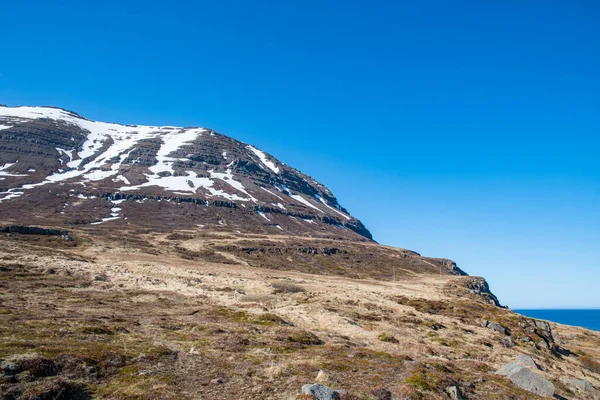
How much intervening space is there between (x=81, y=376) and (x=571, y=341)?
66545mm

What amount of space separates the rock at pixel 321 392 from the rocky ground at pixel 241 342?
4.3 inches

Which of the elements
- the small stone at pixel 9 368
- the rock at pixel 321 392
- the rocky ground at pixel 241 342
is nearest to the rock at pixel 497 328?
the rocky ground at pixel 241 342

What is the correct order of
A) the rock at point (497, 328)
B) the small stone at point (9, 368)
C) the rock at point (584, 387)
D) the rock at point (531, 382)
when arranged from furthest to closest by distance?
1. the rock at point (497, 328)
2. the rock at point (584, 387)
3. the rock at point (531, 382)
4. the small stone at point (9, 368)

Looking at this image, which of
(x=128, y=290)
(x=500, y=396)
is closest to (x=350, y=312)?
(x=500, y=396)

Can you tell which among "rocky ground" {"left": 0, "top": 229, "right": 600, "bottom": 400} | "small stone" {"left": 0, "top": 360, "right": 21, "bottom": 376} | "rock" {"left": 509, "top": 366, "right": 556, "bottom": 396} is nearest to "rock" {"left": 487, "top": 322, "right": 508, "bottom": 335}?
"rocky ground" {"left": 0, "top": 229, "right": 600, "bottom": 400}

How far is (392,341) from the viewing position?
95.9 ft

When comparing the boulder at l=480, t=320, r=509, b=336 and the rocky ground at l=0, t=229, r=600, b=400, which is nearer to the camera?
the rocky ground at l=0, t=229, r=600, b=400

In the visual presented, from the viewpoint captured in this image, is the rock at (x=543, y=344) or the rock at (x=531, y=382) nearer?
the rock at (x=531, y=382)

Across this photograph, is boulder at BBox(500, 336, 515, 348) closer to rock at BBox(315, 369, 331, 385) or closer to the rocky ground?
the rocky ground

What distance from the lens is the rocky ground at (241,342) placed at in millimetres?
15141

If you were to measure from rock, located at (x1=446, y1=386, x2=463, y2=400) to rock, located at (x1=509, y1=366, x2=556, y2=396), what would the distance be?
568 cm

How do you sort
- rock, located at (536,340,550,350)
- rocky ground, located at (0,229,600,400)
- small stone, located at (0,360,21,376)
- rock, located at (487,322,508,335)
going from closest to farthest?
1. small stone, located at (0,360,21,376)
2. rocky ground, located at (0,229,600,400)
3. rock, located at (536,340,550,350)
4. rock, located at (487,322,508,335)

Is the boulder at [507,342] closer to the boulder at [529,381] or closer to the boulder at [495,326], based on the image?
the boulder at [495,326]

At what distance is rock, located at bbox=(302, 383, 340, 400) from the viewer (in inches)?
551
